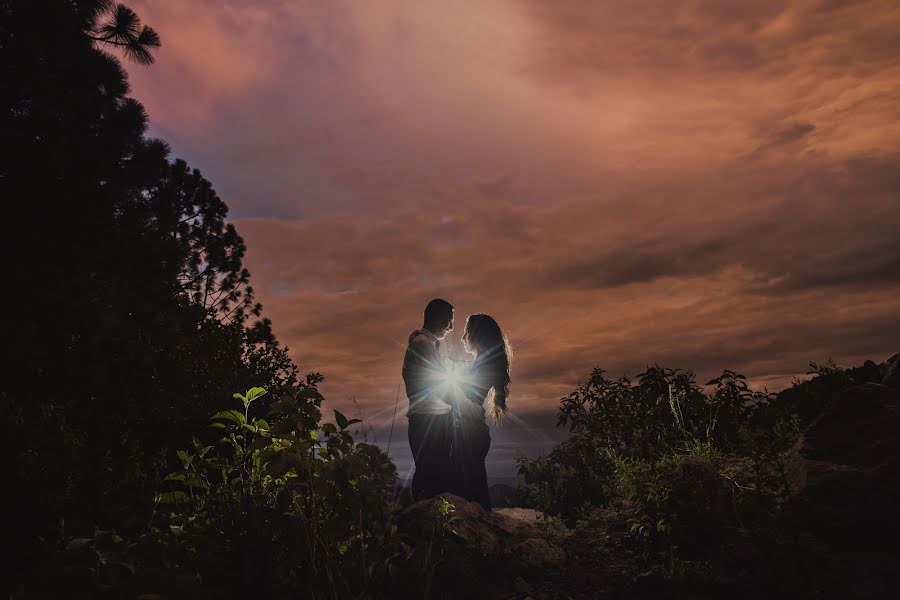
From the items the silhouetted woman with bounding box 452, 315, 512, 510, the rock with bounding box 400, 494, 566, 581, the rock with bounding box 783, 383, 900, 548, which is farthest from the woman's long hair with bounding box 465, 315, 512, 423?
the rock with bounding box 783, 383, 900, 548

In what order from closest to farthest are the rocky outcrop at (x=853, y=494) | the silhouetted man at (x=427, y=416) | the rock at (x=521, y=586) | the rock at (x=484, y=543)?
the rocky outcrop at (x=853, y=494) → the rock at (x=521, y=586) → the rock at (x=484, y=543) → the silhouetted man at (x=427, y=416)

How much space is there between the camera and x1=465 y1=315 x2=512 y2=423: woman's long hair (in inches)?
309

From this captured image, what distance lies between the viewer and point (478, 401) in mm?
7715

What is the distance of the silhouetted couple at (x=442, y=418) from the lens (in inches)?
288

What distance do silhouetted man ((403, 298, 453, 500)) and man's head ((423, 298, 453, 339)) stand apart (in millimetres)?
132

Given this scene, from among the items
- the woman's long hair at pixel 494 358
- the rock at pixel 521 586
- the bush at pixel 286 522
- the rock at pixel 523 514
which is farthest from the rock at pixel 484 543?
the rock at pixel 523 514

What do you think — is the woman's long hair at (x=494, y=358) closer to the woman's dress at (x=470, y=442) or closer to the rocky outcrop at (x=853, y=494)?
the woman's dress at (x=470, y=442)

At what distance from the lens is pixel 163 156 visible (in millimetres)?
12016

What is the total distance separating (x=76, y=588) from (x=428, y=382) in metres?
5.10

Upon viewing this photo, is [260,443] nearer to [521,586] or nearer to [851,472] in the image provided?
[521,586]

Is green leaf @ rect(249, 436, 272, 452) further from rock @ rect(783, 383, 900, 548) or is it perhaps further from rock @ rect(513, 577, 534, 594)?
rock @ rect(783, 383, 900, 548)

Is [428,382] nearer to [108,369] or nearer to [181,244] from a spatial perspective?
[108,369]

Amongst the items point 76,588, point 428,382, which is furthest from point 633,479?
point 76,588

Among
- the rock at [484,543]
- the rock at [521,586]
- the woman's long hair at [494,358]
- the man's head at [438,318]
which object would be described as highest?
the man's head at [438,318]
